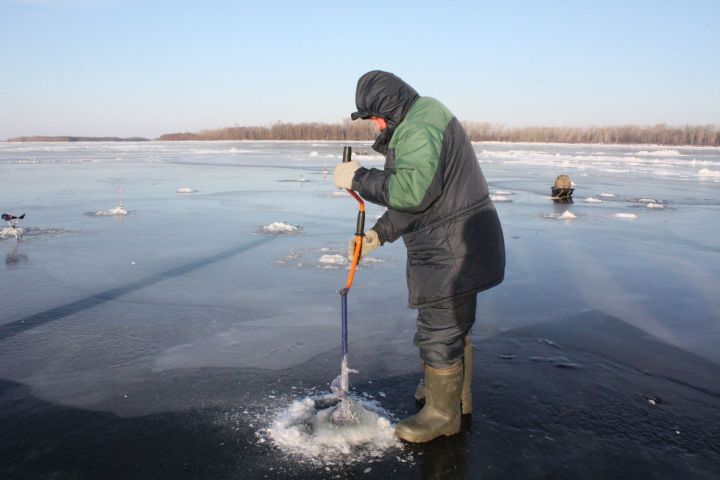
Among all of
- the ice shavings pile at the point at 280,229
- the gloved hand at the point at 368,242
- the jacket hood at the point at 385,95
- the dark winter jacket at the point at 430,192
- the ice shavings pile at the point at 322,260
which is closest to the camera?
the dark winter jacket at the point at 430,192

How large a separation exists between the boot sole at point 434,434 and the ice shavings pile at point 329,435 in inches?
2.1

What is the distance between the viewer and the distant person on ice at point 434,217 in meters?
2.61

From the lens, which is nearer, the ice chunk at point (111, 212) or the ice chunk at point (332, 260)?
→ the ice chunk at point (332, 260)

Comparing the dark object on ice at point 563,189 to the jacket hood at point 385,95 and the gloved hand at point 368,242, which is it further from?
the jacket hood at point 385,95

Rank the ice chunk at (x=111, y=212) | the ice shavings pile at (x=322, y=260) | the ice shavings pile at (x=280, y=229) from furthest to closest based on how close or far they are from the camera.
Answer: the ice chunk at (x=111, y=212) < the ice shavings pile at (x=280, y=229) < the ice shavings pile at (x=322, y=260)

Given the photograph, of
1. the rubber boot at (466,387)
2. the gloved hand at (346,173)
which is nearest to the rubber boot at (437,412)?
the rubber boot at (466,387)

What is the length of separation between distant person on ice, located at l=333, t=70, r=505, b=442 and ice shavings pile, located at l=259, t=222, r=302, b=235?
5891mm

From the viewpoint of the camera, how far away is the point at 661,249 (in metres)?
7.80

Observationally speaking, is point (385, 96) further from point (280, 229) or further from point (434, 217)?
point (280, 229)

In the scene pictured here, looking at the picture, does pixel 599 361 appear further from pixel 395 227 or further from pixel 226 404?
pixel 226 404

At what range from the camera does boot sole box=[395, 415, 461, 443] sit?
2.87 m

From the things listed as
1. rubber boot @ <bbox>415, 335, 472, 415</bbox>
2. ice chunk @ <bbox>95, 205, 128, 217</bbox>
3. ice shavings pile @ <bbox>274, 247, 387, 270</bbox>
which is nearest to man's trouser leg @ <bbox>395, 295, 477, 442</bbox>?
rubber boot @ <bbox>415, 335, 472, 415</bbox>

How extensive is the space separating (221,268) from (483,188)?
4.31m

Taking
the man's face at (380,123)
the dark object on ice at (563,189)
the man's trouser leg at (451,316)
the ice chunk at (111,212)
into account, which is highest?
the man's face at (380,123)
